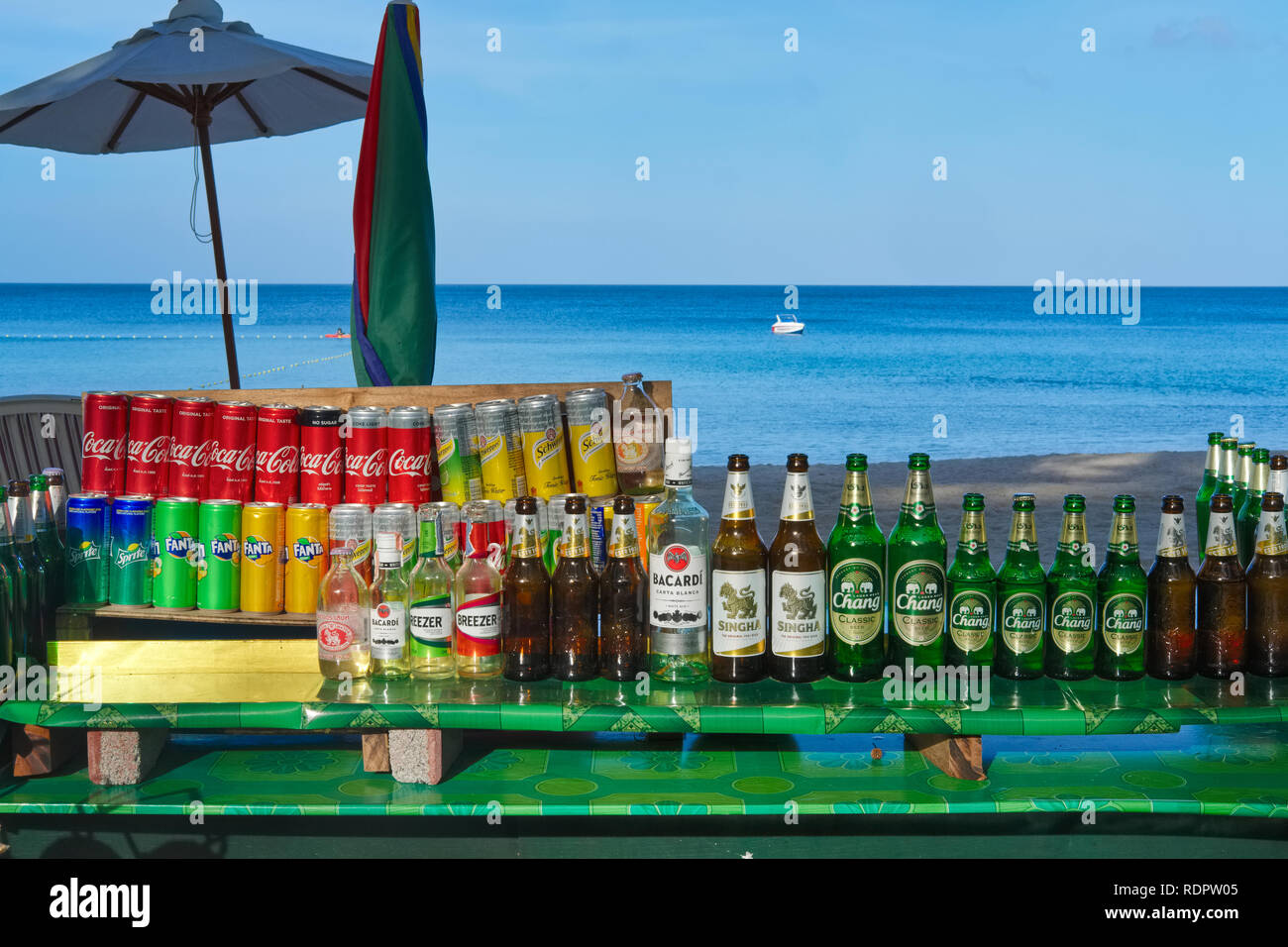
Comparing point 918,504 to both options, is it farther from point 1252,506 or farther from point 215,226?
point 215,226

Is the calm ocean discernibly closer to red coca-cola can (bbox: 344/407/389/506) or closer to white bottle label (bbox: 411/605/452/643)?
red coca-cola can (bbox: 344/407/389/506)

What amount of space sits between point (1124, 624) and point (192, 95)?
14.8 ft

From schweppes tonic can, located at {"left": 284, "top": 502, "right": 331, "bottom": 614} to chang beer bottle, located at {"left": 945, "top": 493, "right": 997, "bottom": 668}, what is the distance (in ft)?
4.74

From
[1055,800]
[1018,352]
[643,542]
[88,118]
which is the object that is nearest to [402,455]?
[643,542]

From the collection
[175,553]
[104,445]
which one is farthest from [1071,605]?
[104,445]

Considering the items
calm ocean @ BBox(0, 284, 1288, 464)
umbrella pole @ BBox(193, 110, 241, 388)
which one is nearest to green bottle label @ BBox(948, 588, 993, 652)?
umbrella pole @ BBox(193, 110, 241, 388)

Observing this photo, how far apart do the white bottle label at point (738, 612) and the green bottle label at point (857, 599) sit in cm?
16

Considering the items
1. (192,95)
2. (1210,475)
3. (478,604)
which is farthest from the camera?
(192,95)

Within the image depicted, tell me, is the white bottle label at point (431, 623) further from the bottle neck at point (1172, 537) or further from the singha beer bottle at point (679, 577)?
the bottle neck at point (1172, 537)

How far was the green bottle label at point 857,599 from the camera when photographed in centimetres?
234

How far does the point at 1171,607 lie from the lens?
2396 millimetres

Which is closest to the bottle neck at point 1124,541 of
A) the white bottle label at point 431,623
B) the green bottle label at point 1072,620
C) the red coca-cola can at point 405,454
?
the green bottle label at point 1072,620

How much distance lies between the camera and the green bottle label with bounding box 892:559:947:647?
7.72 ft

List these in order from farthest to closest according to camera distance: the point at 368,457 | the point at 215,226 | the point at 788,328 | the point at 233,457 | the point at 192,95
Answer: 1. the point at 788,328
2. the point at 215,226
3. the point at 192,95
4. the point at 233,457
5. the point at 368,457
